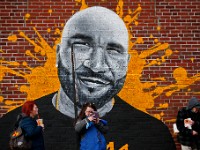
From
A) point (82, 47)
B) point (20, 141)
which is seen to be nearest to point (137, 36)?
point (82, 47)

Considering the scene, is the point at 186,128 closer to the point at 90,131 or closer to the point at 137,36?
the point at 137,36

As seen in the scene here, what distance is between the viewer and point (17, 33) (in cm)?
823

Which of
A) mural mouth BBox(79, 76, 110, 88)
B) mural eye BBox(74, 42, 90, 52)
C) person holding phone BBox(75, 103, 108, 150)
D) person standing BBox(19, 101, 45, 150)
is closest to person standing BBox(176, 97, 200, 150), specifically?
mural mouth BBox(79, 76, 110, 88)

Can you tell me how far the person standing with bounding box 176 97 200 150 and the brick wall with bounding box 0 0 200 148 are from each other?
54cm

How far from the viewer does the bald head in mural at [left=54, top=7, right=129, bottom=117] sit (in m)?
8.16

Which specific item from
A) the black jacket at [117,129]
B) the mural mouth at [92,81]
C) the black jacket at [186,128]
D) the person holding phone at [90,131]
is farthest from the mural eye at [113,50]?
the person holding phone at [90,131]

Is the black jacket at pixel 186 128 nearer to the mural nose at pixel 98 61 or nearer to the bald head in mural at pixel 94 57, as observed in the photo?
the bald head in mural at pixel 94 57

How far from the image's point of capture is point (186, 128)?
7566mm

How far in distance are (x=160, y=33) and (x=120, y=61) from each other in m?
0.95

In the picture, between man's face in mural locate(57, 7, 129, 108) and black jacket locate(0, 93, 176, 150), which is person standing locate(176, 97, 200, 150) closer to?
black jacket locate(0, 93, 176, 150)

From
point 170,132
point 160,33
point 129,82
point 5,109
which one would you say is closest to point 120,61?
point 129,82

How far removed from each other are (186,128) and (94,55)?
2.17 metres

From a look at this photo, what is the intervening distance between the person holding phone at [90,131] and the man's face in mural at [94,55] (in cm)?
203

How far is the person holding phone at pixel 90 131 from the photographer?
5.92 meters
